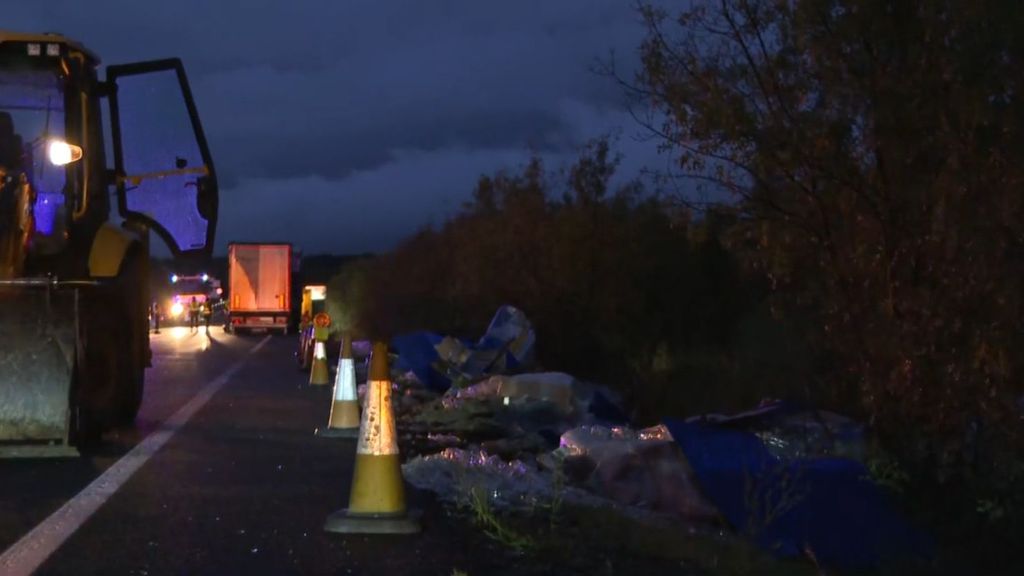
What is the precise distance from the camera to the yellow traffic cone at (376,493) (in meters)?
7.80

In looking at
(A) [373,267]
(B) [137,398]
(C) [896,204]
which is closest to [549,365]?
(B) [137,398]

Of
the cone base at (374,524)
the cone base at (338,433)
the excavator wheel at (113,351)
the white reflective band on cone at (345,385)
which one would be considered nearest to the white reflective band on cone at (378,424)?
the cone base at (374,524)

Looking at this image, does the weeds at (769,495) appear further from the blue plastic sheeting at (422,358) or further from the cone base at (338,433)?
the blue plastic sheeting at (422,358)

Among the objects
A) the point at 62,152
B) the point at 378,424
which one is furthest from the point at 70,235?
the point at 378,424

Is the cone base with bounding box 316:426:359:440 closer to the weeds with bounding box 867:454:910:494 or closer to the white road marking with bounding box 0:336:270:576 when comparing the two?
the white road marking with bounding box 0:336:270:576

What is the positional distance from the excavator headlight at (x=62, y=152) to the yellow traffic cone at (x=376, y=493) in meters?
5.54

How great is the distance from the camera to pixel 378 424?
8.01 m

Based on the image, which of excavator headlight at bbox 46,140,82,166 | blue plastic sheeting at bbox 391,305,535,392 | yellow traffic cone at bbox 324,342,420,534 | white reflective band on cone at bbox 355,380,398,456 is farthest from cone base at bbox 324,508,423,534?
blue plastic sheeting at bbox 391,305,535,392

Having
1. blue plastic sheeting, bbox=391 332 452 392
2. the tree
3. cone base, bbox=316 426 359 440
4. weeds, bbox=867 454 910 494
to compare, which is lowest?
cone base, bbox=316 426 359 440

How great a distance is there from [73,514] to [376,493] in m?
2.06

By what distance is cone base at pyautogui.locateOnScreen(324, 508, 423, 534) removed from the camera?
7770 mm

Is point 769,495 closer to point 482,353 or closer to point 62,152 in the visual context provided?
point 62,152

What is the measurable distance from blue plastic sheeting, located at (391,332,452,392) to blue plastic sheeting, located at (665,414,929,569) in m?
10.6

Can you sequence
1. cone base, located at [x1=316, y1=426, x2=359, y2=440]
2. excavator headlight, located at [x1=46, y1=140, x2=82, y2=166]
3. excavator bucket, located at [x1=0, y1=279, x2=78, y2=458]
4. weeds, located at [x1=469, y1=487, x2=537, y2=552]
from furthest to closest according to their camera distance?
cone base, located at [x1=316, y1=426, x2=359, y2=440] → excavator headlight, located at [x1=46, y1=140, x2=82, y2=166] → excavator bucket, located at [x1=0, y1=279, x2=78, y2=458] → weeds, located at [x1=469, y1=487, x2=537, y2=552]
